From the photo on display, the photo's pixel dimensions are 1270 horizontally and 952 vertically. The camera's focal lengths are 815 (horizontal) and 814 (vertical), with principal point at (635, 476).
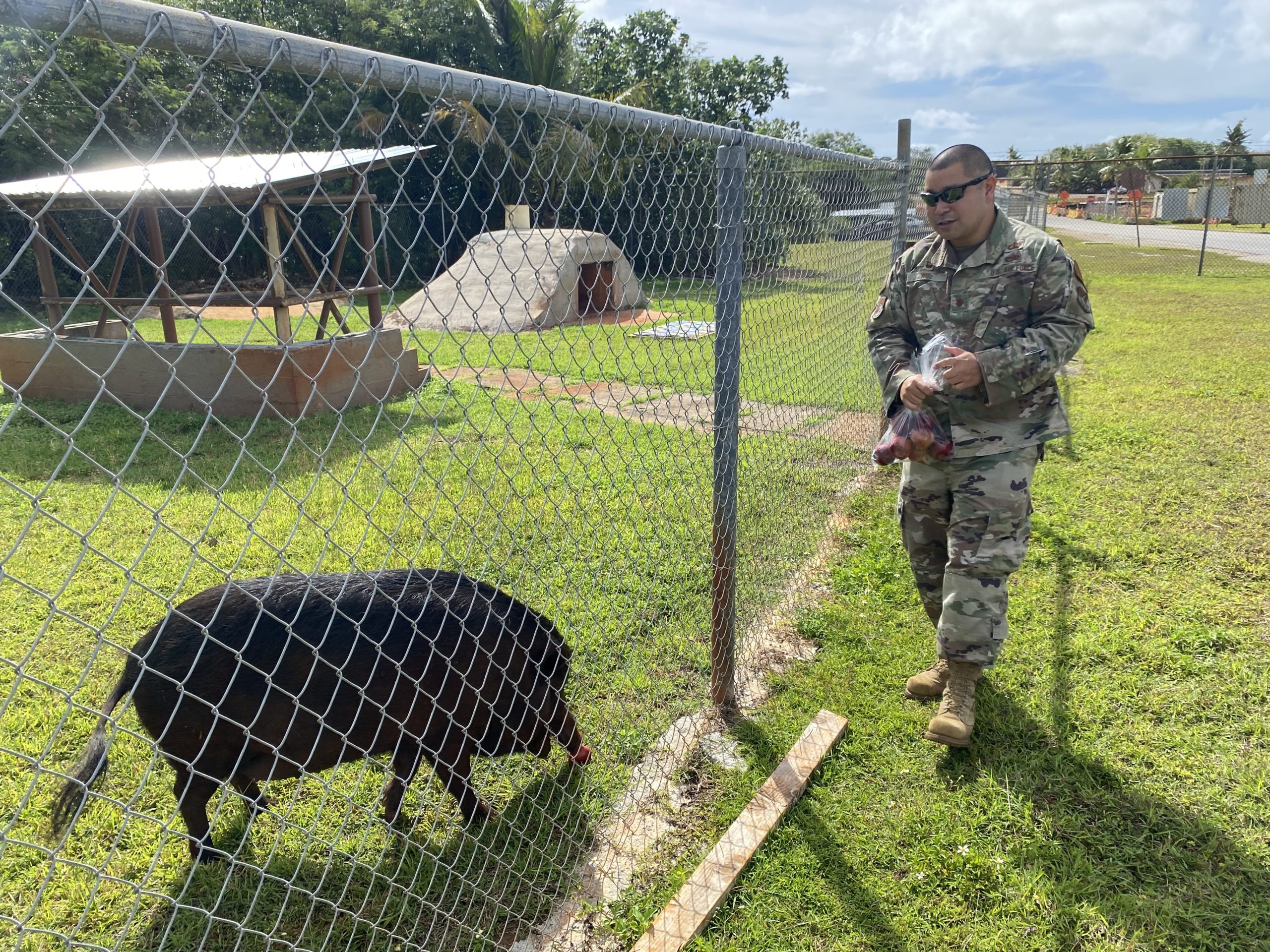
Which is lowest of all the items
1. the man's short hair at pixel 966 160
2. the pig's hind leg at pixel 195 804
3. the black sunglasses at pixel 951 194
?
the pig's hind leg at pixel 195 804

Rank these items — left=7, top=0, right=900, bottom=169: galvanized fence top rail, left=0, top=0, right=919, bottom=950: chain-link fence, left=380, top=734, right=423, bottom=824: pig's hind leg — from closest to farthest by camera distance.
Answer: left=7, top=0, right=900, bottom=169: galvanized fence top rail
left=0, top=0, right=919, bottom=950: chain-link fence
left=380, top=734, right=423, bottom=824: pig's hind leg

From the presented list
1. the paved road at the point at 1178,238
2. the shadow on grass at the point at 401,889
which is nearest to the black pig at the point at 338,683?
the shadow on grass at the point at 401,889

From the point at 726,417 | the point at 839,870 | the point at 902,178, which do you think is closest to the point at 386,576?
the point at 726,417

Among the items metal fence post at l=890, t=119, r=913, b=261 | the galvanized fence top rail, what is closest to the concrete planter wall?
metal fence post at l=890, t=119, r=913, b=261

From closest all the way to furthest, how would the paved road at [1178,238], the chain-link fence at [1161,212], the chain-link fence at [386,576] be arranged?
the chain-link fence at [386,576], the chain-link fence at [1161,212], the paved road at [1178,238]

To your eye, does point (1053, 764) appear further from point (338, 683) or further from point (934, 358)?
point (338, 683)

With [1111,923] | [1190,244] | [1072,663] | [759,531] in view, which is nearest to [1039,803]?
[1111,923]

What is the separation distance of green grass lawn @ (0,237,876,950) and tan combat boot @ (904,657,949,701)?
782 mm

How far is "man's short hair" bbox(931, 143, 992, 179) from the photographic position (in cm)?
276

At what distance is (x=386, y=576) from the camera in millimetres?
2473

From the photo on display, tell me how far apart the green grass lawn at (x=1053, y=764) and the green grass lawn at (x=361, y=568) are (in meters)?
0.49

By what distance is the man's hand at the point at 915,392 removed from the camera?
9.20 feet

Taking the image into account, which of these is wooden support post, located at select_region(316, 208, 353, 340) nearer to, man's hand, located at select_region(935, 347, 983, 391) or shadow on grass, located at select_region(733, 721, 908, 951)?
man's hand, located at select_region(935, 347, 983, 391)

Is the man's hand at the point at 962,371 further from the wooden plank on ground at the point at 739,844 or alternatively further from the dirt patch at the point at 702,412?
the dirt patch at the point at 702,412
